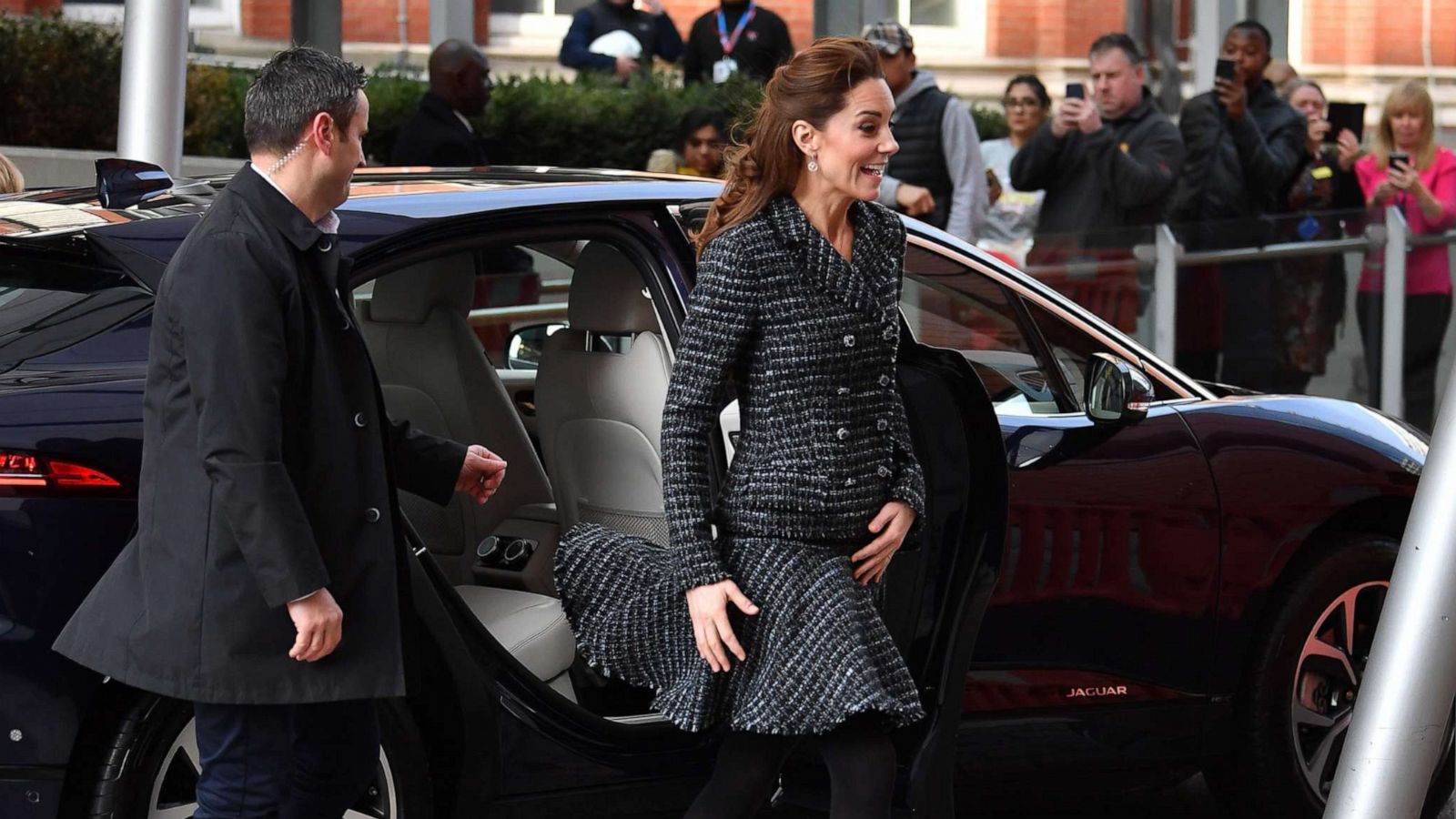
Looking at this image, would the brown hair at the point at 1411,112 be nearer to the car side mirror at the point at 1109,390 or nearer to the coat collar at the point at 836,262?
the car side mirror at the point at 1109,390

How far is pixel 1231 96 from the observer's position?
964 cm

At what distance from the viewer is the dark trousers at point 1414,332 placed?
34.5 feet

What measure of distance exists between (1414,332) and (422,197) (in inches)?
305

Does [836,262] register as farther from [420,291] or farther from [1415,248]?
[1415,248]

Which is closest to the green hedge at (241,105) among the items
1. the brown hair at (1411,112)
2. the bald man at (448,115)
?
the bald man at (448,115)

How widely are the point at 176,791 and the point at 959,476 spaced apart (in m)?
1.49

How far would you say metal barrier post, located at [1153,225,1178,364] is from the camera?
9.64 m

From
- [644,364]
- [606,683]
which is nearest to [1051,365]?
[644,364]

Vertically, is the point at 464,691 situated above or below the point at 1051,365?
below

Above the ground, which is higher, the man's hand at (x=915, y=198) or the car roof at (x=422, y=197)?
the car roof at (x=422, y=197)

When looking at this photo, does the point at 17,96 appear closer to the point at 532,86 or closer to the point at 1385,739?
the point at 532,86

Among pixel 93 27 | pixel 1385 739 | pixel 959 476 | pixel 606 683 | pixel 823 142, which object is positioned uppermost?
pixel 93 27

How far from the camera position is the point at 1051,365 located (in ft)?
15.5

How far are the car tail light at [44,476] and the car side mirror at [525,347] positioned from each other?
2666 millimetres
